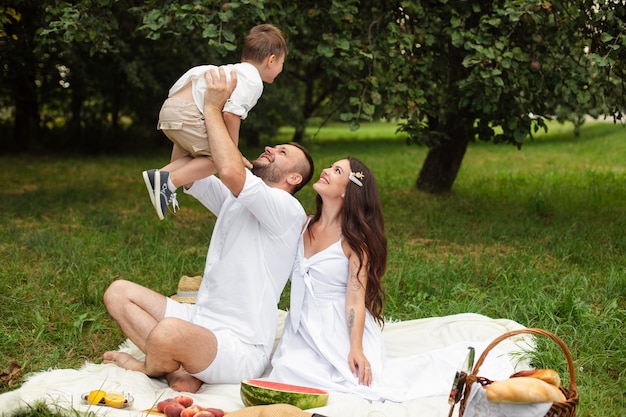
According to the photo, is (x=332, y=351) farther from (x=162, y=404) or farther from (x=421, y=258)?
(x=421, y=258)

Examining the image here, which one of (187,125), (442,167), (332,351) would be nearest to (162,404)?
(332,351)

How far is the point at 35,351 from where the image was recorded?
4500 millimetres

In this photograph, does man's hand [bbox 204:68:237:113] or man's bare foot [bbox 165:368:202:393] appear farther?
man's hand [bbox 204:68:237:113]

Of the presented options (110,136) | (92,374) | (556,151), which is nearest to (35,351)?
(92,374)

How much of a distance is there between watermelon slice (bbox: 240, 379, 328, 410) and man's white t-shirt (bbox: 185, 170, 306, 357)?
0.44 meters

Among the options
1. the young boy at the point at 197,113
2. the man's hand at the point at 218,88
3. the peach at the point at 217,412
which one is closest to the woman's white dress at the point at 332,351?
the peach at the point at 217,412

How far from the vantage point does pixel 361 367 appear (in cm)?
376

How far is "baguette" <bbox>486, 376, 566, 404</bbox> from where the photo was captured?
2.83m

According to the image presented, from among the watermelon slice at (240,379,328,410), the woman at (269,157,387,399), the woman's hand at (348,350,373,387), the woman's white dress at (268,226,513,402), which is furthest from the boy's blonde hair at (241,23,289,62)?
the watermelon slice at (240,379,328,410)

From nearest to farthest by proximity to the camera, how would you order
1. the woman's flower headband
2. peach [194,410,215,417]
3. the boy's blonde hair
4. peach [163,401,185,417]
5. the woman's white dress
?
peach [194,410,215,417]
peach [163,401,185,417]
the woman's white dress
the woman's flower headband
the boy's blonde hair

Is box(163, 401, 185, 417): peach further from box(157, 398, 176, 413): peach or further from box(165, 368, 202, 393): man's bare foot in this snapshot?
box(165, 368, 202, 393): man's bare foot

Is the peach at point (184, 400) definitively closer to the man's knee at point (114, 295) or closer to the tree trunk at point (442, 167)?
the man's knee at point (114, 295)

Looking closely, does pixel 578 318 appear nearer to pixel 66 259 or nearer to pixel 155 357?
pixel 155 357

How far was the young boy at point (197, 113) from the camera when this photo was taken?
3.99 meters
